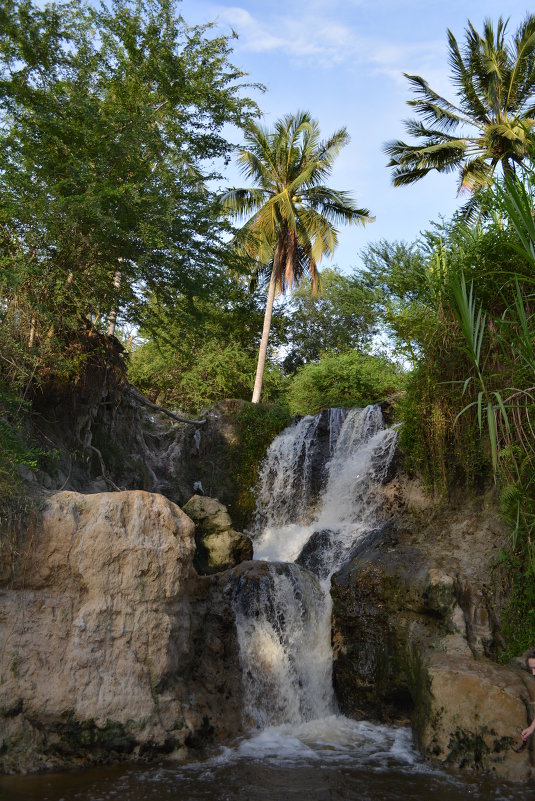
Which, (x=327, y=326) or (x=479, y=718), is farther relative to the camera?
(x=327, y=326)

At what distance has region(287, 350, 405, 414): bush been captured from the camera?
18.7 m

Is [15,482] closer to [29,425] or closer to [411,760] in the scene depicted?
[29,425]

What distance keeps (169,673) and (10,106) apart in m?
8.03

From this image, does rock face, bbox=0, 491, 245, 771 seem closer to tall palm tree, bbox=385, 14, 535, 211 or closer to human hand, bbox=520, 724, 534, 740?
human hand, bbox=520, 724, 534, 740

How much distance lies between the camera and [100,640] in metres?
6.66

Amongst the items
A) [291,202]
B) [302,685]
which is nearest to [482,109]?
[291,202]

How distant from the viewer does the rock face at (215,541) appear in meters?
11.0

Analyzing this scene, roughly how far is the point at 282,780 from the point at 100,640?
7.59 feet

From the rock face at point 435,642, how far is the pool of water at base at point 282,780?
0.37 meters

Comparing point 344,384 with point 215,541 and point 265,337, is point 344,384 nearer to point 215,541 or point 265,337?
point 265,337

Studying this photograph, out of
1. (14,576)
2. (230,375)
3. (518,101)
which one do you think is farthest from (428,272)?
(230,375)

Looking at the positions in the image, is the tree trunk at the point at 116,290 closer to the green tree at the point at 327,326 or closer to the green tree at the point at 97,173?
the green tree at the point at 97,173

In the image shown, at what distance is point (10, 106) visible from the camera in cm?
905

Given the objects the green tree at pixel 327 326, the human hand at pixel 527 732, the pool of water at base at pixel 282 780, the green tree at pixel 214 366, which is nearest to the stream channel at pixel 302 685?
the pool of water at base at pixel 282 780
